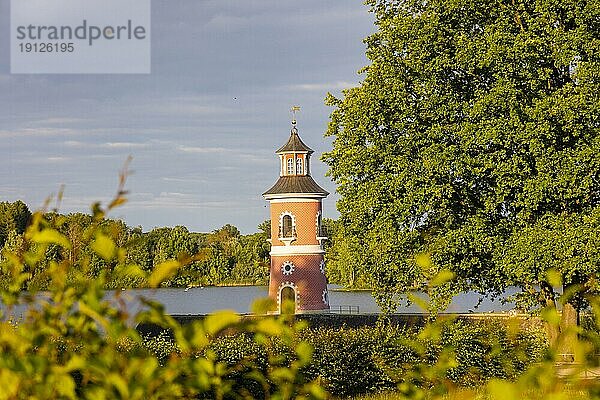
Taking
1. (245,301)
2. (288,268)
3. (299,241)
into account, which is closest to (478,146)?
(299,241)

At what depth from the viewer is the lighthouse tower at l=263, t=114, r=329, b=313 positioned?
42938mm

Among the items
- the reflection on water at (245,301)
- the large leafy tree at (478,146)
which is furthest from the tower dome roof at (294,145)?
the large leafy tree at (478,146)

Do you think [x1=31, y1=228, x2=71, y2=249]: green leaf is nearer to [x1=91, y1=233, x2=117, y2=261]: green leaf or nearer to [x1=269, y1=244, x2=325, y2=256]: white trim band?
[x1=91, y1=233, x2=117, y2=261]: green leaf

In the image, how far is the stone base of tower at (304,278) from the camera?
42812 millimetres

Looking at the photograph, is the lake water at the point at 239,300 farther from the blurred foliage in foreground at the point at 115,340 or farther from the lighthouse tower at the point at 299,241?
the blurred foliage in foreground at the point at 115,340

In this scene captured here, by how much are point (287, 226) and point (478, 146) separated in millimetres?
23318

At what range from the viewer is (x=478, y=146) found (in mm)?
20703

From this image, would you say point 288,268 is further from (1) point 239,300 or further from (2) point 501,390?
(2) point 501,390

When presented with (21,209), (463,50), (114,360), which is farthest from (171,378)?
(21,209)

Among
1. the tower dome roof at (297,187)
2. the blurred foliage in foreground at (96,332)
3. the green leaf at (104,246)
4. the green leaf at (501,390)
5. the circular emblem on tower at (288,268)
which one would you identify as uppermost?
the tower dome roof at (297,187)

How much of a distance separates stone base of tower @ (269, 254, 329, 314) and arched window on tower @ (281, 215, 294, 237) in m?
1.11

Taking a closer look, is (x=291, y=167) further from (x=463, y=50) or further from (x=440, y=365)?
(x=440, y=365)

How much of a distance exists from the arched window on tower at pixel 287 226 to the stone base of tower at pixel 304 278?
111 cm

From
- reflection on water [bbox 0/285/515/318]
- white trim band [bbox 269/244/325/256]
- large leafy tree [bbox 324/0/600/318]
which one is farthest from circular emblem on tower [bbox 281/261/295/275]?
large leafy tree [bbox 324/0/600/318]
